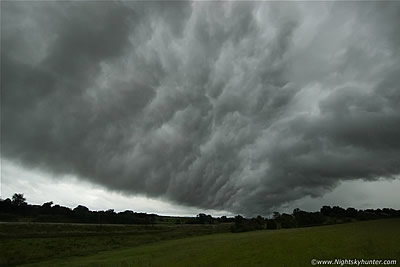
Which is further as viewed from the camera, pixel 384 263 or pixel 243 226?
pixel 243 226

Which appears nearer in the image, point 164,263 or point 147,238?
point 164,263

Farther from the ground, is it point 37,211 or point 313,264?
point 37,211

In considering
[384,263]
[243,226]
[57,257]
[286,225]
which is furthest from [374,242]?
[286,225]

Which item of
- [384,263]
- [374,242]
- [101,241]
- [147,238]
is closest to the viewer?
[384,263]

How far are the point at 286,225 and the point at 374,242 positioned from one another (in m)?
130

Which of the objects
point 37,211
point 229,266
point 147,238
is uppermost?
point 37,211

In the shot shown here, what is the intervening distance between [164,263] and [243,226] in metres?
118

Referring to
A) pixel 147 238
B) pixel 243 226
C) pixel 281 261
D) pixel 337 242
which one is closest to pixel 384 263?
pixel 281 261

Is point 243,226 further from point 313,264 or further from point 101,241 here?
point 313,264

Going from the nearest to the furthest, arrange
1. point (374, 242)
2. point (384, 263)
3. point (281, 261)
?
point (384, 263), point (281, 261), point (374, 242)

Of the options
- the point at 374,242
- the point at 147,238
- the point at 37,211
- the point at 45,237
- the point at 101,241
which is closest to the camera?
the point at 374,242

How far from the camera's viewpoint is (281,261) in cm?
4244

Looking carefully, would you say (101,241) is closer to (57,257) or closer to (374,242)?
(57,257)

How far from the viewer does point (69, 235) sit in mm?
103812
